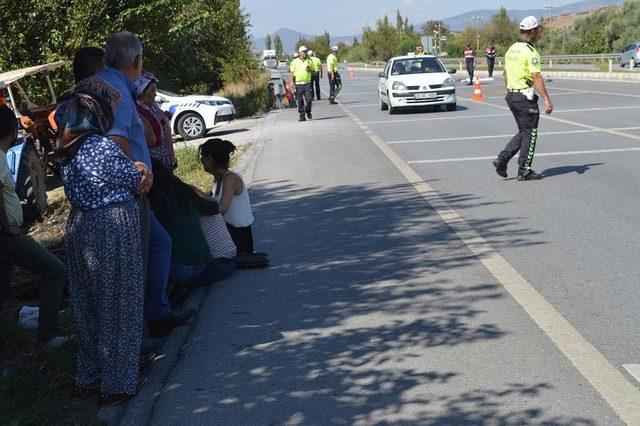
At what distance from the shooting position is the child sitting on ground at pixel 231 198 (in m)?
7.39

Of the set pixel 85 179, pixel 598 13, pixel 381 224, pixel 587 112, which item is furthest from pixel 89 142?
pixel 598 13

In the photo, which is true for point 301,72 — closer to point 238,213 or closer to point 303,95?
point 303,95

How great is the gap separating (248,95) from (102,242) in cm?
2885

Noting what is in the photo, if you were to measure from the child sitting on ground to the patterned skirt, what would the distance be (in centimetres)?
275

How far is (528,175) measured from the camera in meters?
11.1

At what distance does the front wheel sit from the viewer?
71.1ft

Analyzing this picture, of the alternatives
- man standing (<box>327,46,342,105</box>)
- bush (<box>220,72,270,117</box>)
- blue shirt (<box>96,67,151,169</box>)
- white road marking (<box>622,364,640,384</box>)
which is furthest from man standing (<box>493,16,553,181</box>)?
man standing (<box>327,46,342,105</box>)

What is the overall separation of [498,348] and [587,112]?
1674 cm

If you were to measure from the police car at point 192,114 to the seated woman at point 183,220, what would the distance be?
1504 centimetres

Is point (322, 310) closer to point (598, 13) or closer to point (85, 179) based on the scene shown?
point (85, 179)

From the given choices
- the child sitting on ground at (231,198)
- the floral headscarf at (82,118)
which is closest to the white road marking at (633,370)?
the floral headscarf at (82,118)

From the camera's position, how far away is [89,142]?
4.44 m

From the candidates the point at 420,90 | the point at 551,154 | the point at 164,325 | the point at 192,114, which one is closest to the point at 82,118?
the point at 164,325

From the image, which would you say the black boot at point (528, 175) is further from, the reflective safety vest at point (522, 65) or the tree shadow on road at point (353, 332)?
the tree shadow on road at point (353, 332)
